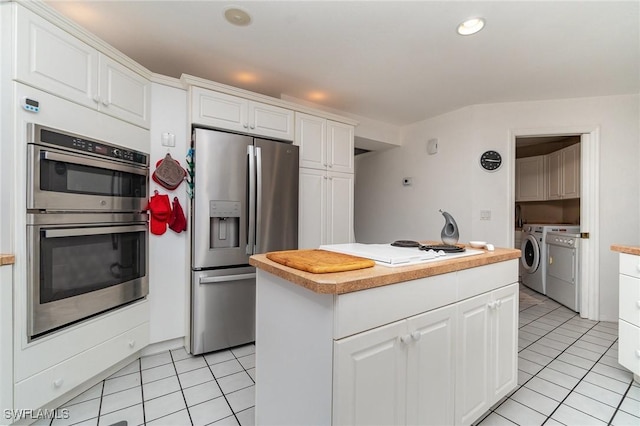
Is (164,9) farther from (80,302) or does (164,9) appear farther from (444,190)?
(444,190)

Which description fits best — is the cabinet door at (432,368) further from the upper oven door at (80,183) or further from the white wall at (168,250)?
the upper oven door at (80,183)

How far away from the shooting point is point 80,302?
1642mm

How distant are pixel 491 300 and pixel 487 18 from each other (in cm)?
179

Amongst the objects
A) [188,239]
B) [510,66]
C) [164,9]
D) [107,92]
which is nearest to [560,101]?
[510,66]

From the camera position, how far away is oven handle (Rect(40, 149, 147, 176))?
1.48 m

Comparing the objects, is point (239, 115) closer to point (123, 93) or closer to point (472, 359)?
point (123, 93)

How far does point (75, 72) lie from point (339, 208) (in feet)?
7.63

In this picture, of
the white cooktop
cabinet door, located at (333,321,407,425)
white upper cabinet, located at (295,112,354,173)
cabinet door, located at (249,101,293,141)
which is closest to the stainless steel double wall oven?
cabinet door, located at (249,101,293,141)

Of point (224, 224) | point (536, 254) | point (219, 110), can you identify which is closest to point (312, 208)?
point (224, 224)

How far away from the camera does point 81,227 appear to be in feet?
5.41

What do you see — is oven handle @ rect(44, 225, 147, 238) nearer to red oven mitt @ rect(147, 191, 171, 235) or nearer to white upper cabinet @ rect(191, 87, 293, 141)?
red oven mitt @ rect(147, 191, 171, 235)

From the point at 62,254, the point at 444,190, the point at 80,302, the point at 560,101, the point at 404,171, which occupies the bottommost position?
the point at 80,302

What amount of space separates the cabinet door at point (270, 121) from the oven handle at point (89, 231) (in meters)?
1.20

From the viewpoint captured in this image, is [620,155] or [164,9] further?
[620,155]
